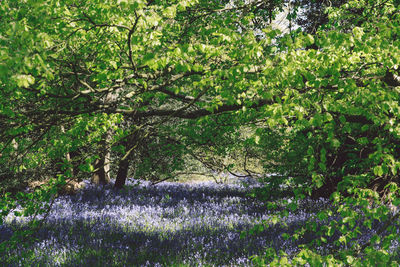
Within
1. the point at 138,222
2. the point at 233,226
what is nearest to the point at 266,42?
the point at 233,226

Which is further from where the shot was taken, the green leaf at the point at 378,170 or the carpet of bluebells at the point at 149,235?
the carpet of bluebells at the point at 149,235

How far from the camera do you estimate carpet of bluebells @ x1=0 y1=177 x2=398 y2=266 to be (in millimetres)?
5598

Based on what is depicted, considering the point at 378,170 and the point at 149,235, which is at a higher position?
the point at 378,170

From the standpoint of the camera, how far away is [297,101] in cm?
326

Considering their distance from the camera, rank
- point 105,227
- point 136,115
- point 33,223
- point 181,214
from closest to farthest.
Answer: point 33,223 → point 136,115 → point 105,227 → point 181,214

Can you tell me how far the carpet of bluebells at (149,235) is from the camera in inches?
220

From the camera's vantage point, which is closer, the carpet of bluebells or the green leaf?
the green leaf

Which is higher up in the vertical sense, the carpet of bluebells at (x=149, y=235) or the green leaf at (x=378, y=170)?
the green leaf at (x=378, y=170)

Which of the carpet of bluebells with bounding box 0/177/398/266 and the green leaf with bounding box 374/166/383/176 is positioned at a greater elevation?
the green leaf with bounding box 374/166/383/176

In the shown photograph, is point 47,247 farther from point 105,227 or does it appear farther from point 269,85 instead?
point 269,85

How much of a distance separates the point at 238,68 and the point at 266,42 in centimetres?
40

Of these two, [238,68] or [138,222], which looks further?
[138,222]

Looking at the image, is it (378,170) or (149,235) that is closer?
(378,170)

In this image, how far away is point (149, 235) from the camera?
6.91 metres
